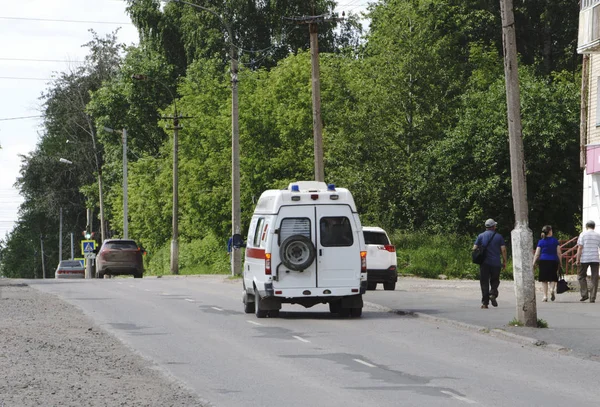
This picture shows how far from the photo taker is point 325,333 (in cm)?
1912

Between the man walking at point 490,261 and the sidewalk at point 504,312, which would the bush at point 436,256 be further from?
the man walking at point 490,261

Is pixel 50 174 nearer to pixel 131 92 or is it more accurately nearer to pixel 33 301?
pixel 131 92

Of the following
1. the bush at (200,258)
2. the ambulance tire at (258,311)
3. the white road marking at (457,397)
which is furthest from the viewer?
the bush at (200,258)

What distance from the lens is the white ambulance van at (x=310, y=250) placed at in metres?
21.9

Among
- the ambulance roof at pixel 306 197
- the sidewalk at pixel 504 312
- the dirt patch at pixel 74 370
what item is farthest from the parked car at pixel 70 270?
the ambulance roof at pixel 306 197

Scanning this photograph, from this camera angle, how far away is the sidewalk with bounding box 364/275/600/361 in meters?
17.4

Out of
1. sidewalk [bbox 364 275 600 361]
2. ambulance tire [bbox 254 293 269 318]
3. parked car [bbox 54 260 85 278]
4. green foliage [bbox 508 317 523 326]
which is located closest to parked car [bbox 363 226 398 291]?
sidewalk [bbox 364 275 600 361]

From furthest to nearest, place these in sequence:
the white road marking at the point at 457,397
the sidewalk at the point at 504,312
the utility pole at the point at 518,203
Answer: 1. the utility pole at the point at 518,203
2. the sidewalk at the point at 504,312
3. the white road marking at the point at 457,397

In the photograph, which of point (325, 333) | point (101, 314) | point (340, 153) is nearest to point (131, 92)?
point (340, 153)

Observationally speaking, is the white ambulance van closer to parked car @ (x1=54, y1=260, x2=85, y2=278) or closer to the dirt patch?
the dirt patch

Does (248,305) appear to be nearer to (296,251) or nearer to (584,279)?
(296,251)

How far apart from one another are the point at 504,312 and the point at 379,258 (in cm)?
923

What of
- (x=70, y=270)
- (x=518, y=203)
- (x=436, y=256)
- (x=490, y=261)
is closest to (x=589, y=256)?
(x=490, y=261)

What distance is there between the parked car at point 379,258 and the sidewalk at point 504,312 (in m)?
0.46
